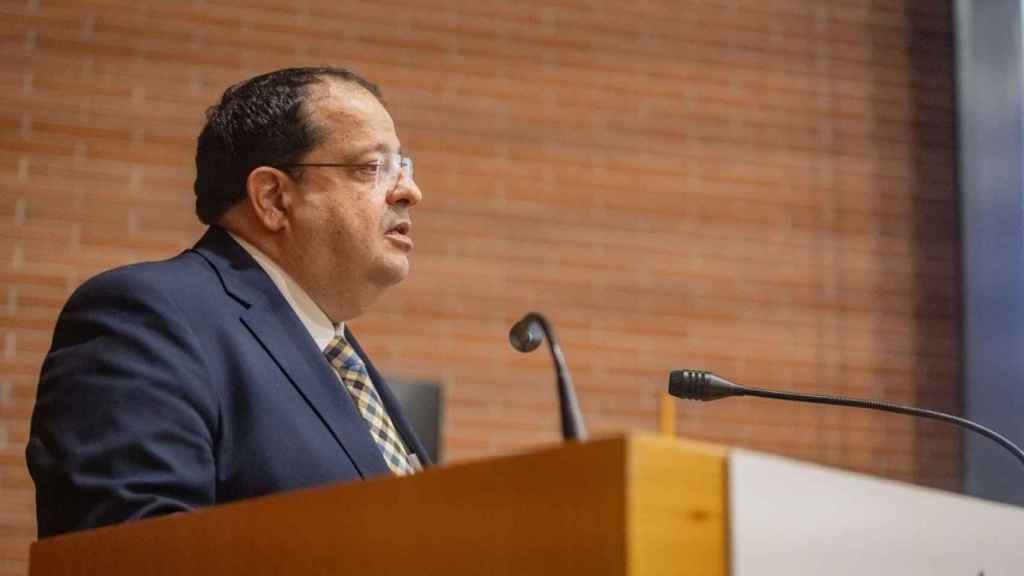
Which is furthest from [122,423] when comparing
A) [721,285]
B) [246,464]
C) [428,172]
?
[721,285]

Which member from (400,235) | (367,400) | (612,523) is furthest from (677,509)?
(400,235)

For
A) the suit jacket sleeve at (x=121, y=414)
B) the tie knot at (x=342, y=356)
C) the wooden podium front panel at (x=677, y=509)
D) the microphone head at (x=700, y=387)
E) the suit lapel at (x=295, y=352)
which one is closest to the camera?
the wooden podium front panel at (x=677, y=509)

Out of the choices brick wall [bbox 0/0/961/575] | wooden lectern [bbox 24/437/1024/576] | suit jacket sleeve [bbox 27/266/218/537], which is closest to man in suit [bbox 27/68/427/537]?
suit jacket sleeve [bbox 27/266/218/537]

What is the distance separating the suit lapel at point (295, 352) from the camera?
6.06 feet

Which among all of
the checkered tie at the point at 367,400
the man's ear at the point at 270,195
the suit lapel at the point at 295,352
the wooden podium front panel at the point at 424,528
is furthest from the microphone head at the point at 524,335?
the man's ear at the point at 270,195

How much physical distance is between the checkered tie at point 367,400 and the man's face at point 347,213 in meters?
0.09

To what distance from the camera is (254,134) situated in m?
2.28

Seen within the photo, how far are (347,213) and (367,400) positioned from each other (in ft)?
1.11

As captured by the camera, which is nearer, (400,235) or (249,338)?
(249,338)

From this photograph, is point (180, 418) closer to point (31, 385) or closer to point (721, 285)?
point (31, 385)

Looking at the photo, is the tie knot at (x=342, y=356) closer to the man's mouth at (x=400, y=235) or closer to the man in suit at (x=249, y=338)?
the man in suit at (x=249, y=338)

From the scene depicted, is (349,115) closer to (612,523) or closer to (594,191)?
(612,523)

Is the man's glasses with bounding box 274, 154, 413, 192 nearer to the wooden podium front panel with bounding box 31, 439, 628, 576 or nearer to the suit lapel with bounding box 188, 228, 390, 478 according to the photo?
the suit lapel with bounding box 188, 228, 390, 478

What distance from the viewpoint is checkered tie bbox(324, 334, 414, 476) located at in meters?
2.05
